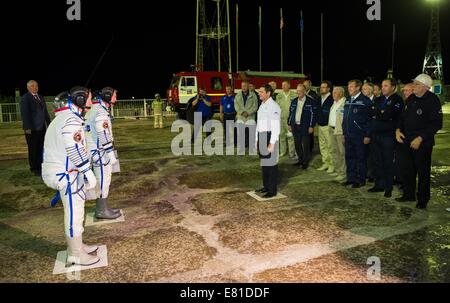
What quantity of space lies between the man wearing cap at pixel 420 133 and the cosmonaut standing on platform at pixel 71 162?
15.3ft

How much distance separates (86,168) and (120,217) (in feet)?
6.86

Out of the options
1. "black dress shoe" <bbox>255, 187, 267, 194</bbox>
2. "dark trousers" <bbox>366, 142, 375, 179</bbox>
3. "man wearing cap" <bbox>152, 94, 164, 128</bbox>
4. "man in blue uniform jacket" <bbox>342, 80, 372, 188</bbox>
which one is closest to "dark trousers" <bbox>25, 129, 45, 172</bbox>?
"black dress shoe" <bbox>255, 187, 267, 194</bbox>

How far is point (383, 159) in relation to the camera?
259 inches

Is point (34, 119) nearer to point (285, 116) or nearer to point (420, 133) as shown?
point (285, 116)

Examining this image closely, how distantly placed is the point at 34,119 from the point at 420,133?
7730 millimetres

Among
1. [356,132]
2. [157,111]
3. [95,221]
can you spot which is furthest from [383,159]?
[157,111]

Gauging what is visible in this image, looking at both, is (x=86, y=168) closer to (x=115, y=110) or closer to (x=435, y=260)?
(x=435, y=260)

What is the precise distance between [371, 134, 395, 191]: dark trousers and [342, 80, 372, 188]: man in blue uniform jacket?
245mm

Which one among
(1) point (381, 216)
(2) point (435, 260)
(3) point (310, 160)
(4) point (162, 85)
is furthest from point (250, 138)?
(4) point (162, 85)

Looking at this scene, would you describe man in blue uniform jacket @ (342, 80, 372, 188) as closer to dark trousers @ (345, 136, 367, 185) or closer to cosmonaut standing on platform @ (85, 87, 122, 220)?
dark trousers @ (345, 136, 367, 185)

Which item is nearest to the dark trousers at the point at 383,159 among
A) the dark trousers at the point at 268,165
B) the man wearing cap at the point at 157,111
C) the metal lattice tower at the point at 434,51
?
the dark trousers at the point at 268,165

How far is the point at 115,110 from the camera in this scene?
24047 mm

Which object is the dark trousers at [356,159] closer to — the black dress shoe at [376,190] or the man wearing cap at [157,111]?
the black dress shoe at [376,190]
